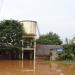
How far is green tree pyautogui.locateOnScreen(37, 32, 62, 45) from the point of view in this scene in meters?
38.0

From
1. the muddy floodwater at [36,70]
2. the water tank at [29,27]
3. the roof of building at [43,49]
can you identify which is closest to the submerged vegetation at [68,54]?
the roof of building at [43,49]

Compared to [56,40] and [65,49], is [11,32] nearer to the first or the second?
[65,49]

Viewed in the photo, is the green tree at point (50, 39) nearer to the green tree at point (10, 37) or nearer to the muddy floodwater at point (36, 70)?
the green tree at point (10, 37)

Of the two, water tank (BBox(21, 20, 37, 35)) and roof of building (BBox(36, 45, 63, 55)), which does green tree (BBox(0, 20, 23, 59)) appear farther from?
roof of building (BBox(36, 45, 63, 55))

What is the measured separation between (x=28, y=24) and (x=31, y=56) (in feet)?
13.0

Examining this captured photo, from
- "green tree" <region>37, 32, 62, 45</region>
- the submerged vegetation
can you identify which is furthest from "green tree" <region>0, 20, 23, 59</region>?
"green tree" <region>37, 32, 62, 45</region>

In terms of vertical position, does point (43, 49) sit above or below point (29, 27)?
below

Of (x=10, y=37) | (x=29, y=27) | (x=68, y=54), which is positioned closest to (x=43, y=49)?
(x=29, y=27)

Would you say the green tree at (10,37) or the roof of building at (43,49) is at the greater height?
the green tree at (10,37)

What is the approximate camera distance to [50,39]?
132ft

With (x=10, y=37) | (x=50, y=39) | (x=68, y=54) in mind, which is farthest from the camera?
(x=50, y=39)

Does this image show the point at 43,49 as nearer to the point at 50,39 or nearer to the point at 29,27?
the point at 29,27

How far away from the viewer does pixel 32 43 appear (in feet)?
97.1

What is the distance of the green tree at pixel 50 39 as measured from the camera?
3799 centimetres
